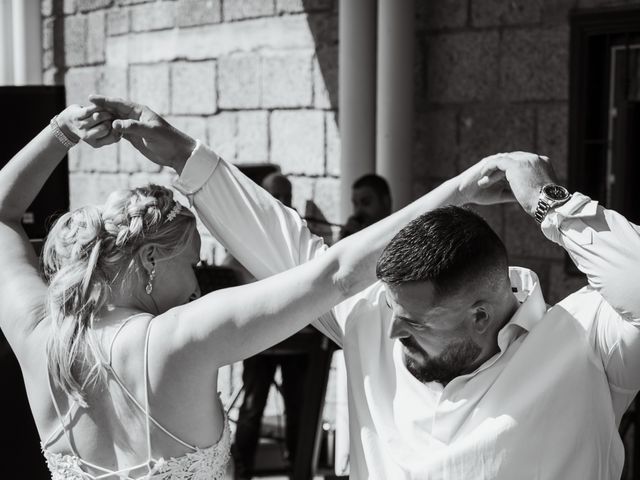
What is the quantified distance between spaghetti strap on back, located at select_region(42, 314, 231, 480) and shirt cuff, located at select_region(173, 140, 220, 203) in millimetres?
412

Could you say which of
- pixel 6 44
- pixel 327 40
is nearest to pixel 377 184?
pixel 327 40

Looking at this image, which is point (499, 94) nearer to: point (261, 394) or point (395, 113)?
point (395, 113)

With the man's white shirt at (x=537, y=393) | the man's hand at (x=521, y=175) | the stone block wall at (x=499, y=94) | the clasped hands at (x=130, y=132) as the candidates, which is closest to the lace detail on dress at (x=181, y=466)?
the man's white shirt at (x=537, y=393)

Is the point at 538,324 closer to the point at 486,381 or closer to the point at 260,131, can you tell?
the point at 486,381

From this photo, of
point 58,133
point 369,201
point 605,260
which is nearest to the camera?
point 605,260

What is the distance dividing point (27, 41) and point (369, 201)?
4.71 meters

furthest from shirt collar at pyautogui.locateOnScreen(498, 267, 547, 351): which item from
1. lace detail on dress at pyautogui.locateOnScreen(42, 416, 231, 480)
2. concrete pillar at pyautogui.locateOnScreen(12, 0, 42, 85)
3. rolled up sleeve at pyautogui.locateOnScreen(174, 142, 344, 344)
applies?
concrete pillar at pyautogui.locateOnScreen(12, 0, 42, 85)

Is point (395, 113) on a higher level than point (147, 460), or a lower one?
higher

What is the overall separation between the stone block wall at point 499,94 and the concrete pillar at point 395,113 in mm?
133

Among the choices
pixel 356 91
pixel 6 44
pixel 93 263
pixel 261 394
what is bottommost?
pixel 261 394

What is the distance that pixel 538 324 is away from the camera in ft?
6.85

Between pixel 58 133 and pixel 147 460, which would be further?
pixel 58 133

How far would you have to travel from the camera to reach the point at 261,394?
227 inches

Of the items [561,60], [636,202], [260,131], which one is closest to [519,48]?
[561,60]
